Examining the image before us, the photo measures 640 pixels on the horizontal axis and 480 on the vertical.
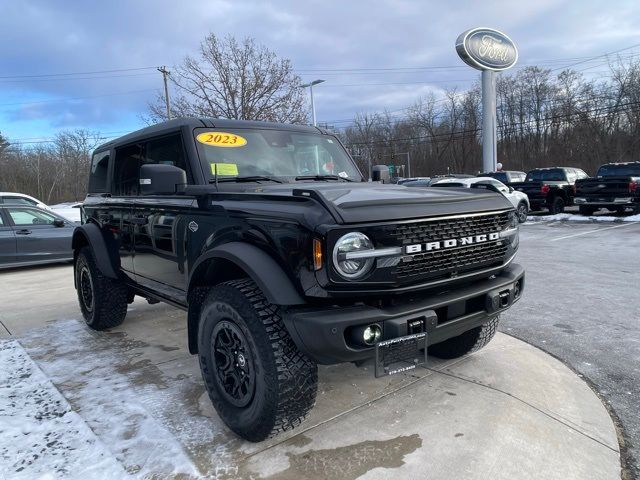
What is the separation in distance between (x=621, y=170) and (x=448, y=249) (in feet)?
59.6

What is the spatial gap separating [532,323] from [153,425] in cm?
387

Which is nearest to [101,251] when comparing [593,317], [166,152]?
[166,152]

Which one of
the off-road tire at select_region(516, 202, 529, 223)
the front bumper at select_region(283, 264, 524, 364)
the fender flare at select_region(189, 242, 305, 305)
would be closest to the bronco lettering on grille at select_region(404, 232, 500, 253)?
the front bumper at select_region(283, 264, 524, 364)

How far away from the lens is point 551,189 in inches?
730

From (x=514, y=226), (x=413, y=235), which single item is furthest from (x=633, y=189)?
(x=413, y=235)

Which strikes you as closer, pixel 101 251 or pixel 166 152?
pixel 166 152

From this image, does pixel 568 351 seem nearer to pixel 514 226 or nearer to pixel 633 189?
pixel 514 226

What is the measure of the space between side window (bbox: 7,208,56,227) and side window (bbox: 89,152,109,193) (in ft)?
18.1

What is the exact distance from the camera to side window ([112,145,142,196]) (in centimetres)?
438

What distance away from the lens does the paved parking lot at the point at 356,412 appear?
2.59m

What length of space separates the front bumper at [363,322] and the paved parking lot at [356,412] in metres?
0.64

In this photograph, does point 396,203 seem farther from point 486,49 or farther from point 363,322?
point 486,49

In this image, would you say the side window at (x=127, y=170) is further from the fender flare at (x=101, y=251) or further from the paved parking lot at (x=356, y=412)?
the paved parking lot at (x=356, y=412)

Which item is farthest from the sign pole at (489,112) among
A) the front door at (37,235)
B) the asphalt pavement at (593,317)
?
the front door at (37,235)
